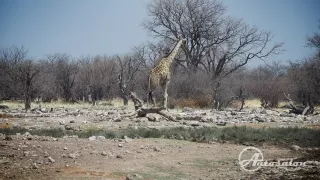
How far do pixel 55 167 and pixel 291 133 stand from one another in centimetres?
784

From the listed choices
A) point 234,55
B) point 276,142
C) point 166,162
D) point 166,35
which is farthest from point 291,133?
point 166,35

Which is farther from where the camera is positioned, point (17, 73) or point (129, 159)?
point (17, 73)

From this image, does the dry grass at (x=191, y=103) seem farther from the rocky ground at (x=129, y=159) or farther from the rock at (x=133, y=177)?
the rock at (x=133, y=177)

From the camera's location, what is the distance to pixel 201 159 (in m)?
8.46

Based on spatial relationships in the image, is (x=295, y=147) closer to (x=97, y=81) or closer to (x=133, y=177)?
(x=133, y=177)

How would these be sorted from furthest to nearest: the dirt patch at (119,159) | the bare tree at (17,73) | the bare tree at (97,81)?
the bare tree at (97,81) < the bare tree at (17,73) < the dirt patch at (119,159)

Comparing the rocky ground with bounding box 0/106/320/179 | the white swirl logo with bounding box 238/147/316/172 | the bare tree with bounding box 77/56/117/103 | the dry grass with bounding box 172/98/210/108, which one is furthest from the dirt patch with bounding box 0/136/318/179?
the bare tree with bounding box 77/56/117/103

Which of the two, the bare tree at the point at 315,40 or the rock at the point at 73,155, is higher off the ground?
the bare tree at the point at 315,40

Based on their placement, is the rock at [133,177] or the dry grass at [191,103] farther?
the dry grass at [191,103]

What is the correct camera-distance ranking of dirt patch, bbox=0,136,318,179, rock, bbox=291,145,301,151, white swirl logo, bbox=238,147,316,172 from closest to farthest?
dirt patch, bbox=0,136,318,179, white swirl logo, bbox=238,147,316,172, rock, bbox=291,145,301,151

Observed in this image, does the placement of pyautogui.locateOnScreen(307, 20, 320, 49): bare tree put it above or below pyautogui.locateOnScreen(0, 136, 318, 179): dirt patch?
above

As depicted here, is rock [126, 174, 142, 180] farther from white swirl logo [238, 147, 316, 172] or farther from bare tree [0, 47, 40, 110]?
bare tree [0, 47, 40, 110]

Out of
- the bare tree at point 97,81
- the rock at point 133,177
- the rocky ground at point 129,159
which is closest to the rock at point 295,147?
the rocky ground at point 129,159

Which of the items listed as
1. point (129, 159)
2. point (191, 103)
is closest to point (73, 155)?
point (129, 159)
